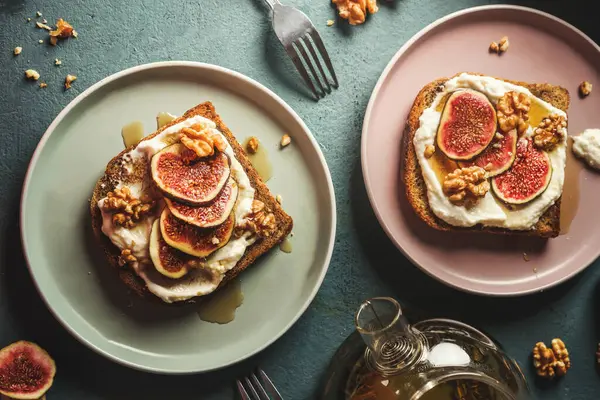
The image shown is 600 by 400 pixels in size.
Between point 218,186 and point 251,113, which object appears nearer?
point 218,186

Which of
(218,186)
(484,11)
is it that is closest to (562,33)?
(484,11)

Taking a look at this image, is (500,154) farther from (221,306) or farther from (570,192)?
(221,306)

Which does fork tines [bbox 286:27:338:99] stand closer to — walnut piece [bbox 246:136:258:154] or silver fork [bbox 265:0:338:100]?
silver fork [bbox 265:0:338:100]

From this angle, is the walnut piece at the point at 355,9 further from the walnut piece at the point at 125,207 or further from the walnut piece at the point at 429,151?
the walnut piece at the point at 125,207

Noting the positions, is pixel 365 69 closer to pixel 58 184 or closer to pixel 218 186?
pixel 218 186

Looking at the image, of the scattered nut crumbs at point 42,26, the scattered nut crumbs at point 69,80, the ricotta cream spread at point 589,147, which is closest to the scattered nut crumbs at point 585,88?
the ricotta cream spread at point 589,147

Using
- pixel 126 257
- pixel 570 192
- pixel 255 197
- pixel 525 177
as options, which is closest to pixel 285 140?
pixel 255 197
